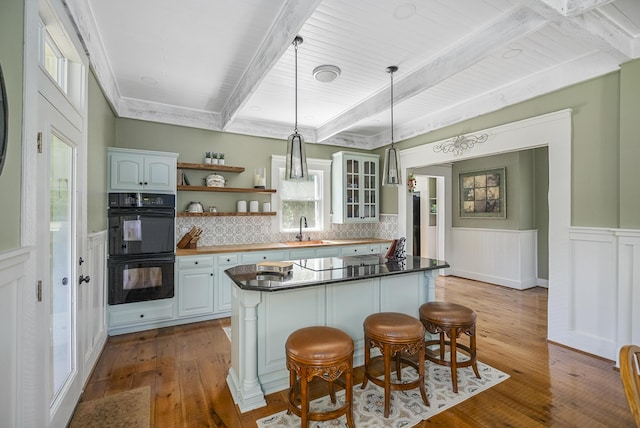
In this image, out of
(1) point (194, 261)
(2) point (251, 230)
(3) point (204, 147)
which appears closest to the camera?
(1) point (194, 261)

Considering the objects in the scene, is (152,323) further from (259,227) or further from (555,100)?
(555,100)

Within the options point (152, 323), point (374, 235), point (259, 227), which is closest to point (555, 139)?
point (374, 235)

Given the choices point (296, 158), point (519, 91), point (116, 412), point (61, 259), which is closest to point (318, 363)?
point (296, 158)

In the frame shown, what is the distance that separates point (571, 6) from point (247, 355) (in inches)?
124

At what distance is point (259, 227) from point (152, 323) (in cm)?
192

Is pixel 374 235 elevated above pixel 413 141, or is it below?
below

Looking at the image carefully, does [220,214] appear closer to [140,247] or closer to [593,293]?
[140,247]

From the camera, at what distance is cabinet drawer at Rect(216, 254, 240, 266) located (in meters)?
3.86

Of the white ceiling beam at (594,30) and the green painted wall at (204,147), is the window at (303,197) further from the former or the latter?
the white ceiling beam at (594,30)

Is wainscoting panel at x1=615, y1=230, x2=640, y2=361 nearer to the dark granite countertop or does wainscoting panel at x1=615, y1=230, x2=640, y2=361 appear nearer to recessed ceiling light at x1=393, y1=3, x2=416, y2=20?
the dark granite countertop

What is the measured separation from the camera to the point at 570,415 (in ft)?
6.64

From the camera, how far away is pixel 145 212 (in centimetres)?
344

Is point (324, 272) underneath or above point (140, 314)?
above

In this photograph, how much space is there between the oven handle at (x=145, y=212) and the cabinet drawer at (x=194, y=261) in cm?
56
